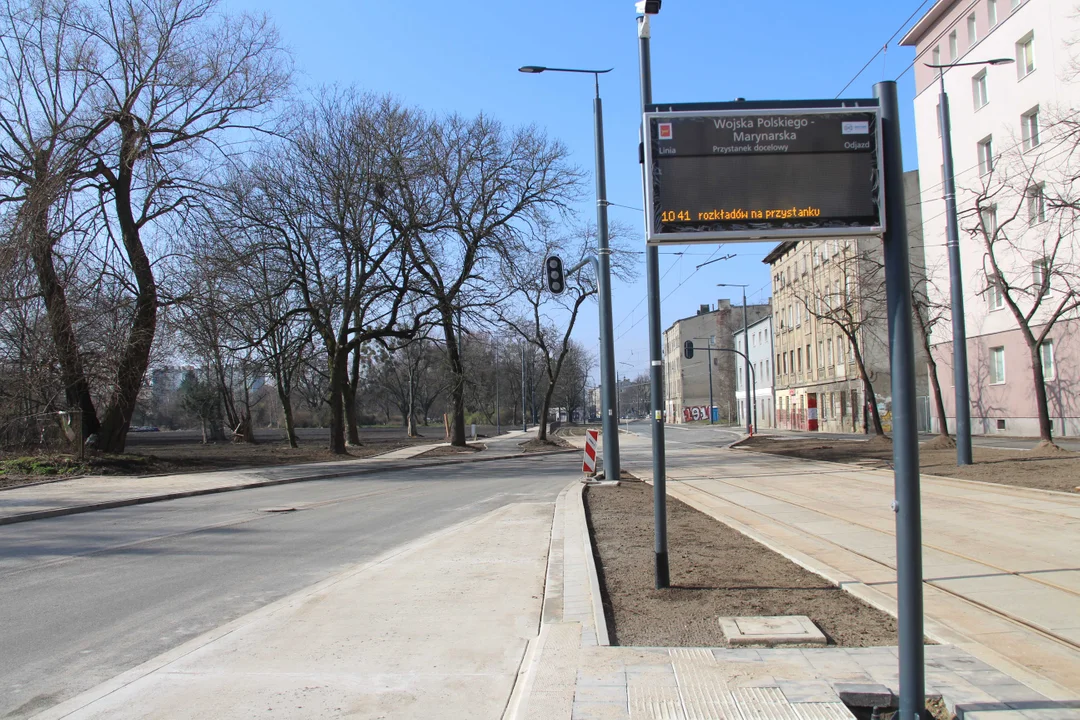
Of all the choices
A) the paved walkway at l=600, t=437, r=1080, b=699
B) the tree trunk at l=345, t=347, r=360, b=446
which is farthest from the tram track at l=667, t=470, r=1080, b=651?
the tree trunk at l=345, t=347, r=360, b=446

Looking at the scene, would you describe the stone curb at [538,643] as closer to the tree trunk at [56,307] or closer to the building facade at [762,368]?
the tree trunk at [56,307]

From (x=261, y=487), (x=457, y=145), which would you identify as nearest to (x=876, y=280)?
(x=457, y=145)

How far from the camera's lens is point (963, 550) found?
28.5 ft

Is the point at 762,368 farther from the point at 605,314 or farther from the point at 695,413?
the point at 605,314

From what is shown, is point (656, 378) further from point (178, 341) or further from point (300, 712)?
point (178, 341)

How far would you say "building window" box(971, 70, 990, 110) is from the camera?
33844mm

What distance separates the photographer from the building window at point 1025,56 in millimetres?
30234

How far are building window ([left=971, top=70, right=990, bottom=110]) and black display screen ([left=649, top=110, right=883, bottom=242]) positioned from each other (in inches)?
1390

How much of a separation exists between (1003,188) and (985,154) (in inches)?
252

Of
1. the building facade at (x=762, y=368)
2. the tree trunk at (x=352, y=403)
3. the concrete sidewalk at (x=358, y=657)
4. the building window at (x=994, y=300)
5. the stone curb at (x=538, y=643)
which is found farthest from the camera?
the building facade at (x=762, y=368)

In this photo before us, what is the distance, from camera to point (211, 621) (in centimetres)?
665

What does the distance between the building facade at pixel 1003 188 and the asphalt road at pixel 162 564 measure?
71.3ft

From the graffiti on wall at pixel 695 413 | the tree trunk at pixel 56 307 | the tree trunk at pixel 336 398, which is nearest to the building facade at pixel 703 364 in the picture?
the graffiti on wall at pixel 695 413

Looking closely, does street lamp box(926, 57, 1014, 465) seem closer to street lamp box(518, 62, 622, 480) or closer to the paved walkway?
the paved walkway
